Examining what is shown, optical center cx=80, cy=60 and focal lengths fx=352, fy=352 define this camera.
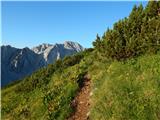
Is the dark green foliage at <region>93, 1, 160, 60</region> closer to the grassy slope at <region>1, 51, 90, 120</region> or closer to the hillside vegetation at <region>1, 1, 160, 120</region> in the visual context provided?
the hillside vegetation at <region>1, 1, 160, 120</region>

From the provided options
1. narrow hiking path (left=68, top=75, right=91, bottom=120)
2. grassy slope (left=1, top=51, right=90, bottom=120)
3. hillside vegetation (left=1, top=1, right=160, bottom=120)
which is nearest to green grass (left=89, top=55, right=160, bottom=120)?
hillside vegetation (left=1, top=1, right=160, bottom=120)

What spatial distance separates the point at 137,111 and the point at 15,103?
11892 mm

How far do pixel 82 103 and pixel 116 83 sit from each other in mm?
2504

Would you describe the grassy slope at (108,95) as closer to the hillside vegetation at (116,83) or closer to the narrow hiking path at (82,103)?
the hillside vegetation at (116,83)

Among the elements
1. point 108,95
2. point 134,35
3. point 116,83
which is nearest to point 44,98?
point 116,83

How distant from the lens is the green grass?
1425 centimetres

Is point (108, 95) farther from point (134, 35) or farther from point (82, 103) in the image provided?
point (134, 35)

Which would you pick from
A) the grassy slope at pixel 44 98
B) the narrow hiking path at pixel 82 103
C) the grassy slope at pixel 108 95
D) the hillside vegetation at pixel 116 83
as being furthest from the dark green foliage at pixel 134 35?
the grassy slope at pixel 44 98

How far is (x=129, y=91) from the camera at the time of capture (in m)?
16.1

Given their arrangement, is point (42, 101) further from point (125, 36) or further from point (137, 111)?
point (137, 111)

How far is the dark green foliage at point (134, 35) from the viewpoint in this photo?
19.3 meters

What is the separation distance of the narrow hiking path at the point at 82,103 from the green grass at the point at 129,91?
1.94ft

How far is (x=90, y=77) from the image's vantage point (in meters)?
22.5

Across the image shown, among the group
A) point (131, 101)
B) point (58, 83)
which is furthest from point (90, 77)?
point (131, 101)
